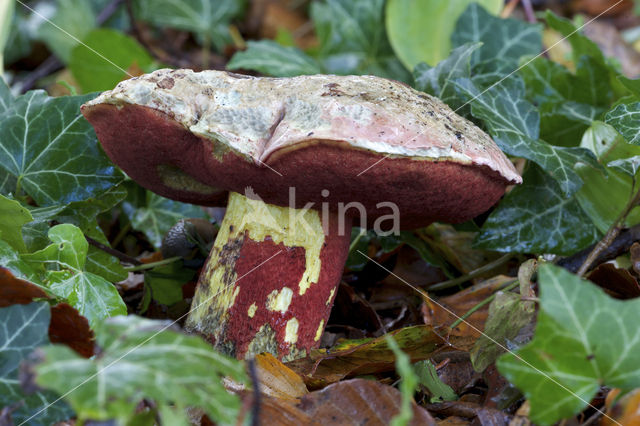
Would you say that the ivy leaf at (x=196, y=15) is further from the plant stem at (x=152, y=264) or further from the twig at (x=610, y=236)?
the twig at (x=610, y=236)

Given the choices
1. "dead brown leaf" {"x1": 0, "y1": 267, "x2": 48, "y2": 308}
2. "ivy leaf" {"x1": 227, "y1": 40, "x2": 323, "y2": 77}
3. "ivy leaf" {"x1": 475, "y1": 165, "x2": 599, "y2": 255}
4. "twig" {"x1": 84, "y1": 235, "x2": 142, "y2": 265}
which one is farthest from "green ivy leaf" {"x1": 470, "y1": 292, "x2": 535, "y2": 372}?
"ivy leaf" {"x1": 227, "y1": 40, "x2": 323, "y2": 77}

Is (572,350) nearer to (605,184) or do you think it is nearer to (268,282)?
(268,282)

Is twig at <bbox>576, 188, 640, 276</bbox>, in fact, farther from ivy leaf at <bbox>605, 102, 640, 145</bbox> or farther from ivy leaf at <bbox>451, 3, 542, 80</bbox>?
ivy leaf at <bbox>451, 3, 542, 80</bbox>

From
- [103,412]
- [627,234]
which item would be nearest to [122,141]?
[103,412]

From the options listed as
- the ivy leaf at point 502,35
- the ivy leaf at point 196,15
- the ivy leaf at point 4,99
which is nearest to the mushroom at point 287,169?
the ivy leaf at point 4,99

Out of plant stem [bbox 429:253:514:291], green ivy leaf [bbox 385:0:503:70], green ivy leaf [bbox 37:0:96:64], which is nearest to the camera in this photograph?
plant stem [bbox 429:253:514:291]

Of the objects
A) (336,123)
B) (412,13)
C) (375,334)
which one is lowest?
(375,334)

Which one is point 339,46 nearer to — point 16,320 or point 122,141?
point 122,141
